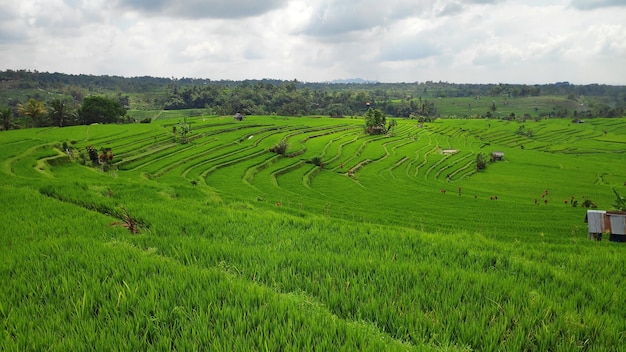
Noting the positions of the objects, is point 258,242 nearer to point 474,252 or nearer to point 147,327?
point 147,327

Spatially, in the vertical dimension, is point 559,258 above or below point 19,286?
below

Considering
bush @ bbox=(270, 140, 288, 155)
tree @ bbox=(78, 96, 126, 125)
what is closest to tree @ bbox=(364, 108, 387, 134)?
bush @ bbox=(270, 140, 288, 155)

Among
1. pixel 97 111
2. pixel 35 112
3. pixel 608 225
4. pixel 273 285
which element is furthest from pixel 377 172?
pixel 35 112

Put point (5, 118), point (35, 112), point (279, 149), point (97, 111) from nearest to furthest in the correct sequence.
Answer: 1. point (279, 149)
2. point (5, 118)
3. point (35, 112)
4. point (97, 111)

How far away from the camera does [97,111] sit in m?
67.1

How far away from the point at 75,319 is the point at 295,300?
2054 millimetres

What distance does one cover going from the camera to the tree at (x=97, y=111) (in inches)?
2606

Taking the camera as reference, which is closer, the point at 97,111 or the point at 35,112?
the point at 35,112

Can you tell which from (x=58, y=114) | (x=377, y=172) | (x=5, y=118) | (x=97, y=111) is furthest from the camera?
(x=97, y=111)

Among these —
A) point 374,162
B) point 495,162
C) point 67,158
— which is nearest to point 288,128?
point 374,162

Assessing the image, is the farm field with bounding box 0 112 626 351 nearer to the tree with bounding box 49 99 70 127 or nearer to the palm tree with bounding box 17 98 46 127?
the tree with bounding box 49 99 70 127

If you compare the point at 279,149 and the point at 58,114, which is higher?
the point at 58,114

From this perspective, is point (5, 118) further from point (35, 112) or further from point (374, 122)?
point (374, 122)

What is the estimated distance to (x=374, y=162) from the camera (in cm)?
5169
